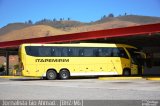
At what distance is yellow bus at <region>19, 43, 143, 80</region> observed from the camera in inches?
1139

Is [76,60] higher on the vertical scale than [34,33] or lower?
lower

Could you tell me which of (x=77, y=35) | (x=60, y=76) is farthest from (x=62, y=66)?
(x=77, y=35)

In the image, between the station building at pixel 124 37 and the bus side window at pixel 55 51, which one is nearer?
the station building at pixel 124 37

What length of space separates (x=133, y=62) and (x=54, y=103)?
1971 centimetres

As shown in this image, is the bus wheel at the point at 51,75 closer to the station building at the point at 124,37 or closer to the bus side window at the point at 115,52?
the station building at the point at 124,37

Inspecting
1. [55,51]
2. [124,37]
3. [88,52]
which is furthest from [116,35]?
[55,51]

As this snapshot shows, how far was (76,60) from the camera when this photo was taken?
98.5 ft

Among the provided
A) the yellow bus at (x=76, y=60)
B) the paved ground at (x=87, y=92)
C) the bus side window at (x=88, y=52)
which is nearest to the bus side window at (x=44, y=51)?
the yellow bus at (x=76, y=60)

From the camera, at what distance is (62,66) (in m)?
29.8

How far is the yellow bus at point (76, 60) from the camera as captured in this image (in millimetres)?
28934

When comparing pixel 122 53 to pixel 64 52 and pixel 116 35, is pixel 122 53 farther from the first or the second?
pixel 64 52

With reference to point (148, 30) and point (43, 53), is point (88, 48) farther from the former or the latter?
point (148, 30)

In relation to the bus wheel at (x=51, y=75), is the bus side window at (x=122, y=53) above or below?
above

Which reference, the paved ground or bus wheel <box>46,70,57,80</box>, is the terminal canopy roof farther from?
the paved ground
